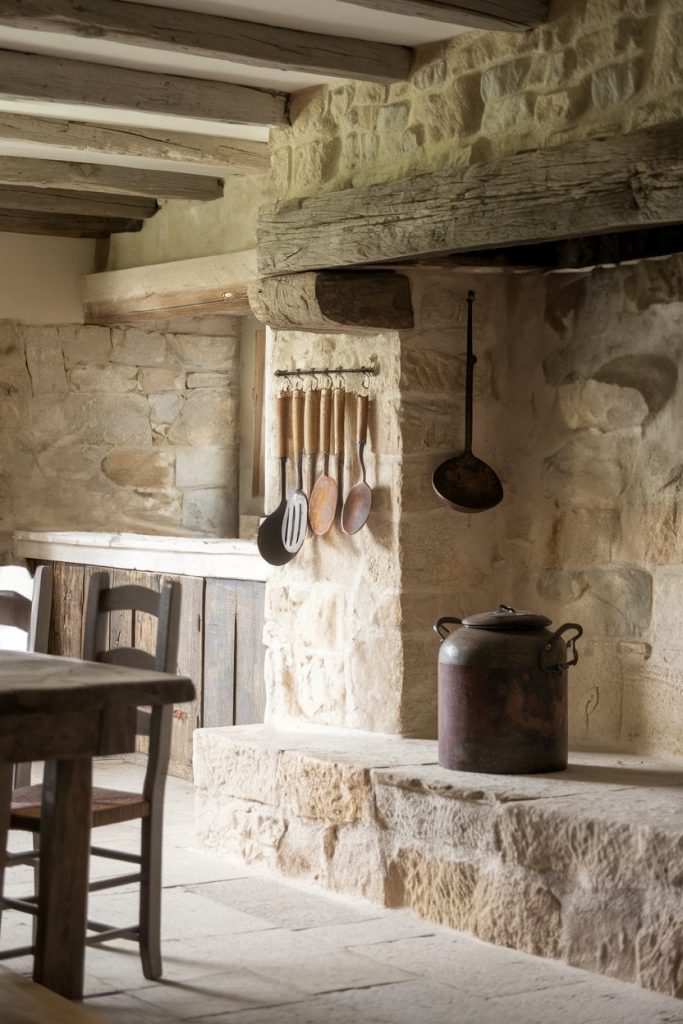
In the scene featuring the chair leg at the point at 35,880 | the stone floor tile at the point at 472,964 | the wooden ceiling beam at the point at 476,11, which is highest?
the wooden ceiling beam at the point at 476,11

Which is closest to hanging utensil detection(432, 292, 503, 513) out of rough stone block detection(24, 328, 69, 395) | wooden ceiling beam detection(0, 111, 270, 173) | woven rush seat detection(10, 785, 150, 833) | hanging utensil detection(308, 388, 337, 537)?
hanging utensil detection(308, 388, 337, 537)

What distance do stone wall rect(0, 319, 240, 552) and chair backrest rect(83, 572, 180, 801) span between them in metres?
2.88

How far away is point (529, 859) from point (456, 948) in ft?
0.99

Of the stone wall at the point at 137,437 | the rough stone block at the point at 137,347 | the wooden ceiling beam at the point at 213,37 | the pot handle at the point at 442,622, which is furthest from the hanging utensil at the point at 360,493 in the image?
the rough stone block at the point at 137,347

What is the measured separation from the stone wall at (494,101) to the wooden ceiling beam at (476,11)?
5 cm

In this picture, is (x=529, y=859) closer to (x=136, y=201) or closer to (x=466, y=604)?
(x=466, y=604)

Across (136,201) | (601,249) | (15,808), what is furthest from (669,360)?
(136,201)

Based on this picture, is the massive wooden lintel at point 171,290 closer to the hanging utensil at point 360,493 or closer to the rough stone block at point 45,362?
the rough stone block at point 45,362

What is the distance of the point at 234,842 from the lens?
14.4 feet

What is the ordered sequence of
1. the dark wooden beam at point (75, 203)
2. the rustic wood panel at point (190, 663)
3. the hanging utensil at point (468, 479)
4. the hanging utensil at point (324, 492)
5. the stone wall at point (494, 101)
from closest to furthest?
the stone wall at point (494, 101) → the hanging utensil at point (468, 479) → the hanging utensil at point (324, 492) → the rustic wood panel at point (190, 663) → the dark wooden beam at point (75, 203)

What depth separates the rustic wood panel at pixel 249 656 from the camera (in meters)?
5.12

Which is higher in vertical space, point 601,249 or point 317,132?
point 317,132

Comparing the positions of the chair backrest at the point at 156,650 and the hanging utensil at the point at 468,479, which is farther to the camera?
the hanging utensil at the point at 468,479

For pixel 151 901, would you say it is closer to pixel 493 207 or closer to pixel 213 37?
pixel 493 207
